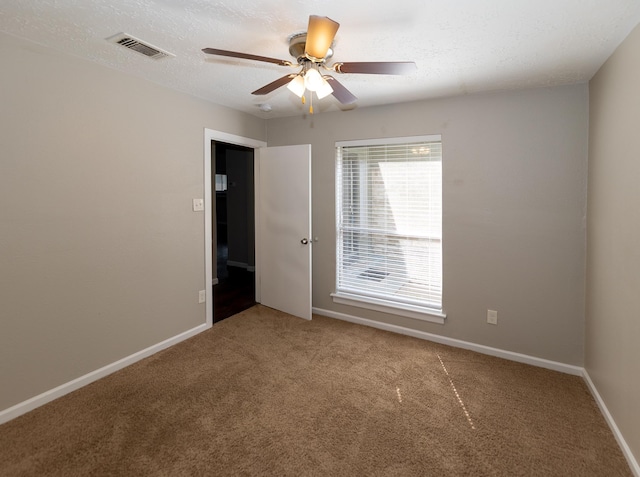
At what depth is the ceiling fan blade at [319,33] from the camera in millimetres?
1396

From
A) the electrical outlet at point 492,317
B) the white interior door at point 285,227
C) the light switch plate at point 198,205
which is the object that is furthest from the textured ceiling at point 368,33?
the electrical outlet at point 492,317

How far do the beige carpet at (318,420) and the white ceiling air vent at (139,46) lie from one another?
2.32 m

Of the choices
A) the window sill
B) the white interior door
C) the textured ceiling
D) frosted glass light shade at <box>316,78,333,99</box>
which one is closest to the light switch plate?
the white interior door

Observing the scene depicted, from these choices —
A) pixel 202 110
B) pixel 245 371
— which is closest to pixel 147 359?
pixel 245 371

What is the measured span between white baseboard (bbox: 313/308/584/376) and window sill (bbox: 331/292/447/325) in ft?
0.47

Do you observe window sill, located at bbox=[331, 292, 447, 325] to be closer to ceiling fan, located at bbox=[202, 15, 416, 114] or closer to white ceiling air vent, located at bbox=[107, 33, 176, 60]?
ceiling fan, located at bbox=[202, 15, 416, 114]

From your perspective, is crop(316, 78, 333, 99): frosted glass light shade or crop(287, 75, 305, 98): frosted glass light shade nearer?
crop(316, 78, 333, 99): frosted glass light shade

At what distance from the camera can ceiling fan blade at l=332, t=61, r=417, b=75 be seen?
5.68 feet

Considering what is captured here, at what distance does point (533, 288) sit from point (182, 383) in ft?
9.49

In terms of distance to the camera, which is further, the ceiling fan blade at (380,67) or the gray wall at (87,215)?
the gray wall at (87,215)

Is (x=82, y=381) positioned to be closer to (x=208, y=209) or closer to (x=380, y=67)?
(x=208, y=209)

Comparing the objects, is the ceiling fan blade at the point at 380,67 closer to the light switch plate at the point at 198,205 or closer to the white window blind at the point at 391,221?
the white window blind at the point at 391,221

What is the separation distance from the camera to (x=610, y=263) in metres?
2.15

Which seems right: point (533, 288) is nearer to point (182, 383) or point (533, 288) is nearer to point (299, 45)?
point (299, 45)
